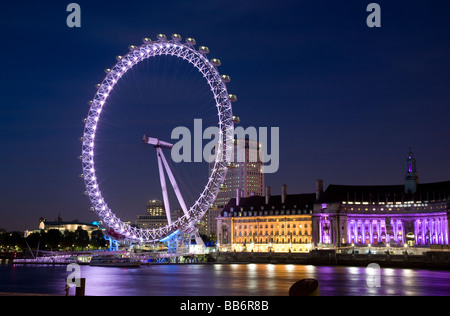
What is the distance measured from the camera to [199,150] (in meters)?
41.0

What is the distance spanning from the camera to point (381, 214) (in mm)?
119875

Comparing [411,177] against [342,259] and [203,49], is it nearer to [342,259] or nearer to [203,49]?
[342,259]

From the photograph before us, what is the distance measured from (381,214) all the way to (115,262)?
58445 mm

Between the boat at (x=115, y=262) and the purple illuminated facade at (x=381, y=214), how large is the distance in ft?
134

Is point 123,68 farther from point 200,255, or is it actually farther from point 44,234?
point 44,234

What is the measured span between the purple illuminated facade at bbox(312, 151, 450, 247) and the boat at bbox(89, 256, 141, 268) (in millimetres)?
40773

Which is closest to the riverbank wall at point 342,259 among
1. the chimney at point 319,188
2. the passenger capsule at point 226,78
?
the chimney at point 319,188

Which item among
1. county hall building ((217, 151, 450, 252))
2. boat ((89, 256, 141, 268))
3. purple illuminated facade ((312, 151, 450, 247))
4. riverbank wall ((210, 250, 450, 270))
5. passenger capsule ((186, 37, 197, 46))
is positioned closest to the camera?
passenger capsule ((186, 37, 197, 46))

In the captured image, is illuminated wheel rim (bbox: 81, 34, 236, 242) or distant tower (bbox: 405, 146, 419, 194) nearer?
illuminated wheel rim (bbox: 81, 34, 236, 242)

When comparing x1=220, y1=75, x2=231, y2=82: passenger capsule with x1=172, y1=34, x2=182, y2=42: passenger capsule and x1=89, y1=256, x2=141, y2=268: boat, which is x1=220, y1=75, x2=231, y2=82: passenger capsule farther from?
x1=89, y1=256, x2=141, y2=268: boat

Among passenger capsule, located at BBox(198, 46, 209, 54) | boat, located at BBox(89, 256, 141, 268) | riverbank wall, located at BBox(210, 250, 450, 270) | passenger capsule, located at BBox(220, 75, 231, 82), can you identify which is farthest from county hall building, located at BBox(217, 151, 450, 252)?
passenger capsule, located at BBox(198, 46, 209, 54)

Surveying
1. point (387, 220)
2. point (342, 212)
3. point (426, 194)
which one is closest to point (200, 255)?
point (342, 212)

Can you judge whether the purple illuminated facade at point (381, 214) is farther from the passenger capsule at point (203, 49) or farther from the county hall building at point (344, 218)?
the passenger capsule at point (203, 49)

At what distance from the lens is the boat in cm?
9000
